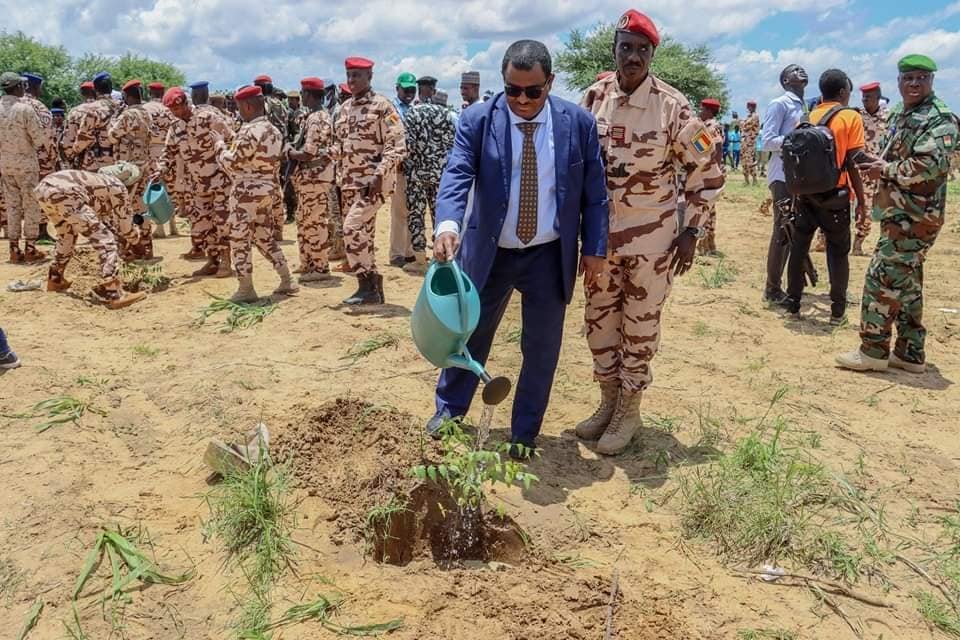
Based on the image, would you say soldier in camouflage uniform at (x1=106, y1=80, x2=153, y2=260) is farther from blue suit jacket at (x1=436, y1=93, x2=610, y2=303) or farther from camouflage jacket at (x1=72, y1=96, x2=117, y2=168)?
blue suit jacket at (x1=436, y1=93, x2=610, y2=303)

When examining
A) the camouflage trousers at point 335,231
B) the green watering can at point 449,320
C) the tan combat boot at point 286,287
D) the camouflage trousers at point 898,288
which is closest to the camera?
the green watering can at point 449,320

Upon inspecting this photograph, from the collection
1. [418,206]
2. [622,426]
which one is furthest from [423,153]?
[622,426]

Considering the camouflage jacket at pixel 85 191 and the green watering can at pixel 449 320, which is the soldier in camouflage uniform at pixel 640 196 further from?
the camouflage jacket at pixel 85 191

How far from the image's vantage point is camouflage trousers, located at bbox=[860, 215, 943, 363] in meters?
4.78

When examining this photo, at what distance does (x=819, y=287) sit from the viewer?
7.59m

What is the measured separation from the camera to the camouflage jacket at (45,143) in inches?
331

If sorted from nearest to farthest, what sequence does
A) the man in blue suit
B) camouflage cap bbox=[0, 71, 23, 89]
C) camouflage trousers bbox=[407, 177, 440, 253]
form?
the man in blue suit
camouflage trousers bbox=[407, 177, 440, 253]
camouflage cap bbox=[0, 71, 23, 89]

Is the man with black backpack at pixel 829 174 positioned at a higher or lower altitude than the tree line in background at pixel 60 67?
lower

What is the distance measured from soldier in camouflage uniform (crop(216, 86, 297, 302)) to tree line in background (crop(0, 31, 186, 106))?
24.1m

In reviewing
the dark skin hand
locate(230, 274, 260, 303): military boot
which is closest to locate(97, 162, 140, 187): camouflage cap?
locate(230, 274, 260, 303): military boot

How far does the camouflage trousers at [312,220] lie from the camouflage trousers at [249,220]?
0.76 meters

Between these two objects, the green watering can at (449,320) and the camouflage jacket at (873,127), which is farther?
the camouflage jacket at (873,127)

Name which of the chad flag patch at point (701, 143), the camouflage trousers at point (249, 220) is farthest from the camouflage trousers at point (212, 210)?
the chad flag patch at point (701, 143)

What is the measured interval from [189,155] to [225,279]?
129 centimetres
